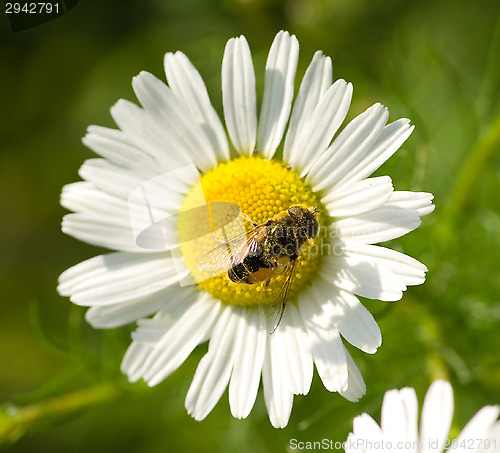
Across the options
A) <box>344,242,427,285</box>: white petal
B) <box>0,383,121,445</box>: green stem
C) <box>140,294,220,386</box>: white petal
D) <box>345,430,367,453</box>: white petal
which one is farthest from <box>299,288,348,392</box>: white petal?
<box>0,383,121,445</box>: green stem

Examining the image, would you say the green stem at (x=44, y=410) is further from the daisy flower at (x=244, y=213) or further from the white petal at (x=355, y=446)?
the white petal at (x=355, y=446)

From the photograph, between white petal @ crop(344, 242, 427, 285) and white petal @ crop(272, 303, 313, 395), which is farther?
white petal @ crop(272, 303, 313, 395)

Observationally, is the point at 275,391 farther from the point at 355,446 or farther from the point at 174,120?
the point at 174,120

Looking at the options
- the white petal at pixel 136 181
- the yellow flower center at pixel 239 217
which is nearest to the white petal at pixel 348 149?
the yellow flower center at pixel 239 217

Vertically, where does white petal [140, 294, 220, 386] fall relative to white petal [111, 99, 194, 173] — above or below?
below

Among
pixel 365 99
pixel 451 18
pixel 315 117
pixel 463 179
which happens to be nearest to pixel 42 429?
pixel 315 117

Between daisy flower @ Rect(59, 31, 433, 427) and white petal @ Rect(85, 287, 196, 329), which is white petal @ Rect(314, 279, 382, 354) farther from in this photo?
→ white petal @ Rect(85, 287, 196, 329)

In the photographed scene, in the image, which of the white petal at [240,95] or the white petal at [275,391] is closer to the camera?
the white petal at [275,391]

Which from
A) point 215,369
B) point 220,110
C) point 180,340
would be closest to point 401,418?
point 215,369
